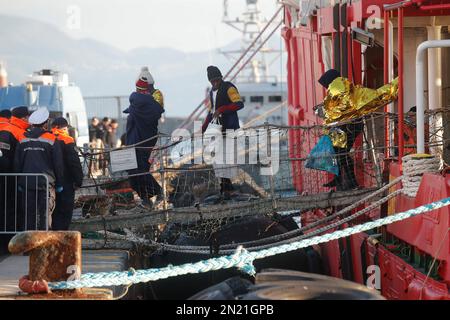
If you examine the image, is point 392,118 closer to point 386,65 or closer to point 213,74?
point 386,65

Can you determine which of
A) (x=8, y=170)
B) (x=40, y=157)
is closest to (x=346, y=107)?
(x=40, y=157)

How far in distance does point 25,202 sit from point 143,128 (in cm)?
245

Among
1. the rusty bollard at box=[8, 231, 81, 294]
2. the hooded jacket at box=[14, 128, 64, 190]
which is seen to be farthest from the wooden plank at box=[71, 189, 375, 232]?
the rusty bollard at box=[8, 231, 81, 294]

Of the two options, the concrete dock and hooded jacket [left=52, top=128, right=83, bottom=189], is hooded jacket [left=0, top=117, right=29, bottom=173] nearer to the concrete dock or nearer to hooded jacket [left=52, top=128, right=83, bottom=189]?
hooded jacket [left=52, top=128, right=83, bottom=189]

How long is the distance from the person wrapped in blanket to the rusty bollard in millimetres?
4301

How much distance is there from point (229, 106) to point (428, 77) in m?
2.60

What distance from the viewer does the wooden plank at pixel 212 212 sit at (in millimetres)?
10867

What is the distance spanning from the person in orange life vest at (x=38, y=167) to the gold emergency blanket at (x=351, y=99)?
121 inches

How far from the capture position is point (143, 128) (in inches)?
482

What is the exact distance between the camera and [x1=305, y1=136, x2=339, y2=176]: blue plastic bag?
11.3 meters

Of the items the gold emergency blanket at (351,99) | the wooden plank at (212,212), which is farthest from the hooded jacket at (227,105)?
the wooden plank at (212,212)

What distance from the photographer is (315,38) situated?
15883 mm
